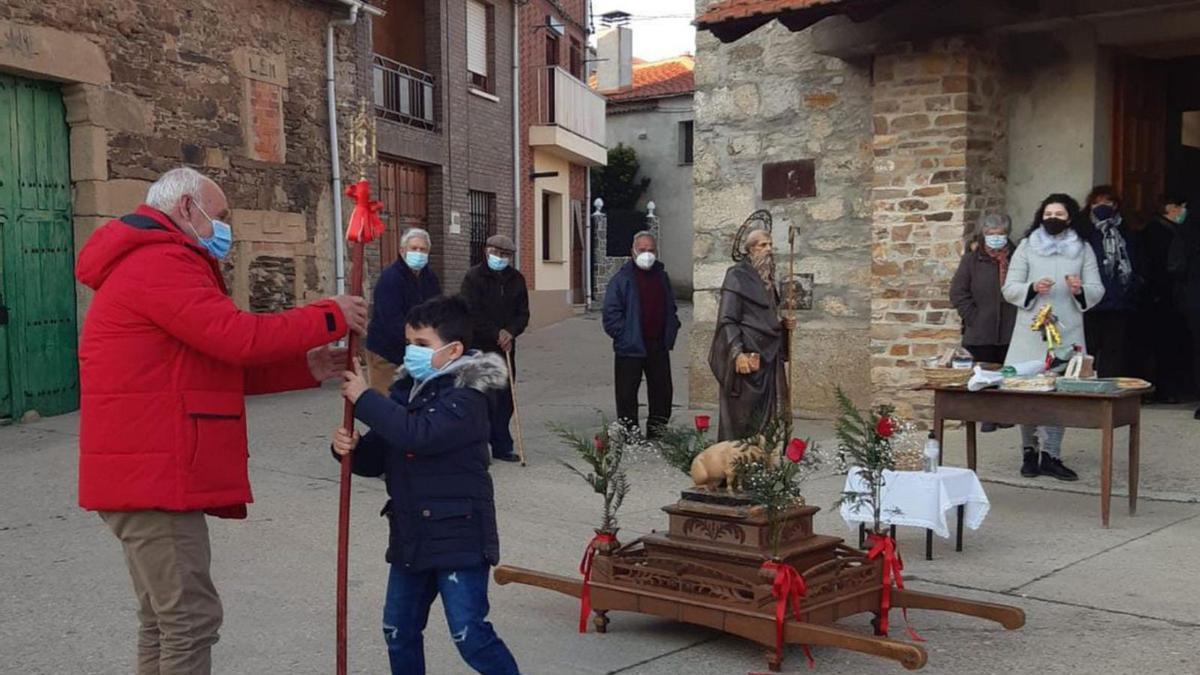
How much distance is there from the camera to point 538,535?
6.83m

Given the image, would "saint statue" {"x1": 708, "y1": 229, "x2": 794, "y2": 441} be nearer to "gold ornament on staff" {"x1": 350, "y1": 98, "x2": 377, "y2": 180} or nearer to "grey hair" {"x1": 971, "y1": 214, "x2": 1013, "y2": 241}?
"grey hair" {"x1": 971, "y1": 214, "x2": 1013, "y2": 241}

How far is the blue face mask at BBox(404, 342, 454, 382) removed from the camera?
3783 mm

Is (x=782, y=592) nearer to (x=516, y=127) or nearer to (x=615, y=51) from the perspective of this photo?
(x=516, y=127)

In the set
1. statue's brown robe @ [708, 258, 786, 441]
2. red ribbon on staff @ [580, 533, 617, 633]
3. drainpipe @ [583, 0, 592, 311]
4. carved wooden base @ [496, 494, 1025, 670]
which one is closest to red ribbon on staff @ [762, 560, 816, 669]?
carved wooden base @ [496, 494, 1025, 670]

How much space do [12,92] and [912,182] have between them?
732 cm

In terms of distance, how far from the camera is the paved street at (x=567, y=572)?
15.5ft

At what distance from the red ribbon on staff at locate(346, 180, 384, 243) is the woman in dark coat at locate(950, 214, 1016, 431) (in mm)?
6050

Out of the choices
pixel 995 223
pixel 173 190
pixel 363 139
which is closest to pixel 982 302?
pixel 995 223

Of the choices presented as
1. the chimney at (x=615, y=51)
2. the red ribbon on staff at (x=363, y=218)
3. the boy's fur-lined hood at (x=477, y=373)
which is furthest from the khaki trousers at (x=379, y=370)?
the chimney at (x=615, y=51)

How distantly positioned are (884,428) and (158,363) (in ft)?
9.92

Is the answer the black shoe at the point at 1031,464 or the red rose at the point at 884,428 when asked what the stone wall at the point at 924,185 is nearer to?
the black shoe at the point at 1031,464

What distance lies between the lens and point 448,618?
379 centimetres

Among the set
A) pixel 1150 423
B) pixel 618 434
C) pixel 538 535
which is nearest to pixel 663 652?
pixel 618 434

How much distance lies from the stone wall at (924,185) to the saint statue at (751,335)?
2458mm
